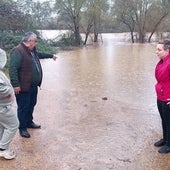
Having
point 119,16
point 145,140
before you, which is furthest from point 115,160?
point 119,16

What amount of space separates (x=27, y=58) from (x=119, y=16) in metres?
26.7

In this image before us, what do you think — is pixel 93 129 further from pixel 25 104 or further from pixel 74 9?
pixel 74 9

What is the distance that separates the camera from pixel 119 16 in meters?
30.5

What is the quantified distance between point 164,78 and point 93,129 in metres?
1.71

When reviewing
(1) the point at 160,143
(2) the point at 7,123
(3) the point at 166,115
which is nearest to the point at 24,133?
(2) the point at 7,123

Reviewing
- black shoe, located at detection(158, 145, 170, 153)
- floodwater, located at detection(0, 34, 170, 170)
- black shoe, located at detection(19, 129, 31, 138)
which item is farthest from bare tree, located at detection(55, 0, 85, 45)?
black shoe, located at detection(158, 145, 170, 153)

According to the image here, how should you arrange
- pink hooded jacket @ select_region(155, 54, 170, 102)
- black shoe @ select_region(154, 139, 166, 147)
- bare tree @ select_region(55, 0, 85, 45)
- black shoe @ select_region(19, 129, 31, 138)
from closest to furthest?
pink hooded jacket @ select_region(155, 54, 170, 102)
black shoe @ select_region(154, 139, 166, 147)
black shoe @ select_region(19, 129, 31, 138)
bare tree @ select_region(55, 0, 85, 45)

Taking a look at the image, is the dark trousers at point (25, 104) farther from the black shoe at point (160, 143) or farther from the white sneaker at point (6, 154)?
the black shoe at point (160, 143)

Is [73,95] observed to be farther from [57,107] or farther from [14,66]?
[14,66]

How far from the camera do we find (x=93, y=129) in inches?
210

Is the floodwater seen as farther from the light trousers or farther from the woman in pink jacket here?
the woman in pink jacket

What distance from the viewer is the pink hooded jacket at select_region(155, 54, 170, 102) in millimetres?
3956

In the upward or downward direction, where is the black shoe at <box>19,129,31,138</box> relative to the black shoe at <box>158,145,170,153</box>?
upward

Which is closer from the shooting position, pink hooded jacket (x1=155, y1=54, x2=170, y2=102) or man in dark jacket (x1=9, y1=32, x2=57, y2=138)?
pink hooded jacket (x1=155, y1=54, x2=170, y2=102)
